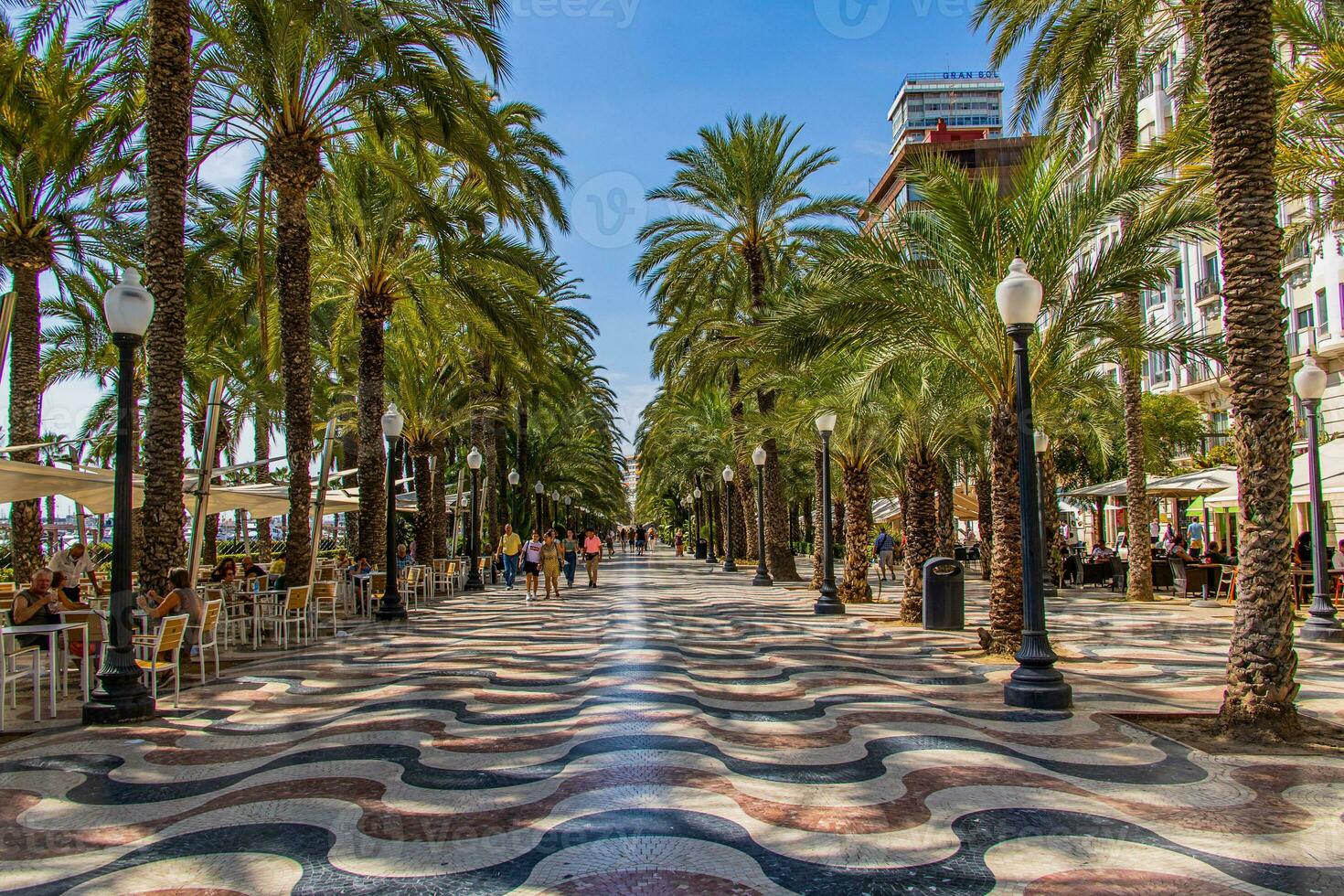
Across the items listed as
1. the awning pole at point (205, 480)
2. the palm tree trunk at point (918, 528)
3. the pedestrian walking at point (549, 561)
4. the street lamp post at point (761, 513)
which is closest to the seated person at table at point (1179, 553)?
the palm tree trunk at point (918, 528)

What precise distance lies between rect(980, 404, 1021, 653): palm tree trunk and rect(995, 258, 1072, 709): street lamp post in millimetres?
2797

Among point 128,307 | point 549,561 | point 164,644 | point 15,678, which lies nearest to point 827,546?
point 549,561

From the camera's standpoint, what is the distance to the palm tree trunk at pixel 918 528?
51.1 ft

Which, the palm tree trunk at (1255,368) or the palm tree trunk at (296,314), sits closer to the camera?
the palm tree trunk at (1255,368)

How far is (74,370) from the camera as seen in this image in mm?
30047

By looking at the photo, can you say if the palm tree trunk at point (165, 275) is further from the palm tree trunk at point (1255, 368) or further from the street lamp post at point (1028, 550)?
the palm tree trunk at point (1255, 368)

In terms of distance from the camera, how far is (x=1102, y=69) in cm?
1684

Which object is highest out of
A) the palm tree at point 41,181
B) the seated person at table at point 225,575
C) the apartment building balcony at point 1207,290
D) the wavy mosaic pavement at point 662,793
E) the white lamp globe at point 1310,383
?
the apartment building balcony at point 1207,290

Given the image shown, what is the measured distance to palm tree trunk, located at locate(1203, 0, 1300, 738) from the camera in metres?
7.02

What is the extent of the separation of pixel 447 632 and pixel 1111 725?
33.0 feet

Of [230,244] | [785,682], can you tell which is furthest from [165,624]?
[230,244]

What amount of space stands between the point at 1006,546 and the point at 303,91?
1232cm

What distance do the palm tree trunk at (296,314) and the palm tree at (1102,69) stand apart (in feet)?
37.8

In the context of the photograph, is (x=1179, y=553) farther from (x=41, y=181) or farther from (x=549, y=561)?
(x=41, y=181)
